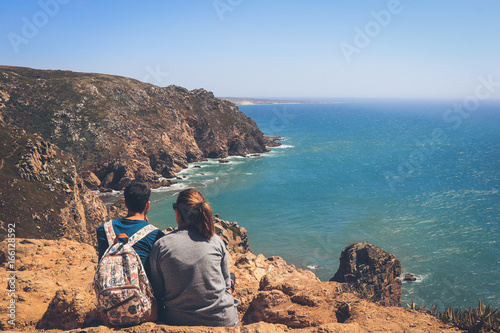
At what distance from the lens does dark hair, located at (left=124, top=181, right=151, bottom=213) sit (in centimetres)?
511

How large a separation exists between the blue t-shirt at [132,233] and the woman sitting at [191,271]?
24cm

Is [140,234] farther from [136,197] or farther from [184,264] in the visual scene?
[184,264]

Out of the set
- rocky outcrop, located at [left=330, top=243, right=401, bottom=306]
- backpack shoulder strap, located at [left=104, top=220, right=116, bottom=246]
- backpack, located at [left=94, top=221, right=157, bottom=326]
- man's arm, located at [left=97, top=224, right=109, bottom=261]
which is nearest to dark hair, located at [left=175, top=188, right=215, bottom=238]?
backpack, located at [left=94, top=221, right=157, bottom=326]

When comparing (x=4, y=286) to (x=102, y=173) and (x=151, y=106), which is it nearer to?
(x=102, y=173)

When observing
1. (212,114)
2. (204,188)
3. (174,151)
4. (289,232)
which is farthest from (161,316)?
(212,114)

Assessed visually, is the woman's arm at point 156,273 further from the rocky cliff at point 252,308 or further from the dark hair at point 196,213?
the dark hair at point 196,213

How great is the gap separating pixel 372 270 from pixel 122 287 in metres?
18.6

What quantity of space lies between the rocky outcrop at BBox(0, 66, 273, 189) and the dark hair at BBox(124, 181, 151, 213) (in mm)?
61580

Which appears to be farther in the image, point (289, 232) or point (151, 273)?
point (289, 232)

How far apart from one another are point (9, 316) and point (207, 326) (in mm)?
3799

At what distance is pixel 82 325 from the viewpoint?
529 cm

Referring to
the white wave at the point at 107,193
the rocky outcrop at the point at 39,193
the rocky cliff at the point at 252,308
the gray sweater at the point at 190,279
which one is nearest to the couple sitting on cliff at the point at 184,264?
the gray sweater at the point at 190,279

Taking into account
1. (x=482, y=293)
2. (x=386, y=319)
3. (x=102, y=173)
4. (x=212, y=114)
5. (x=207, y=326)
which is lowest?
(x=482, y=293)

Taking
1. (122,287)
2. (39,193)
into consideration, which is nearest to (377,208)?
(39,193)
